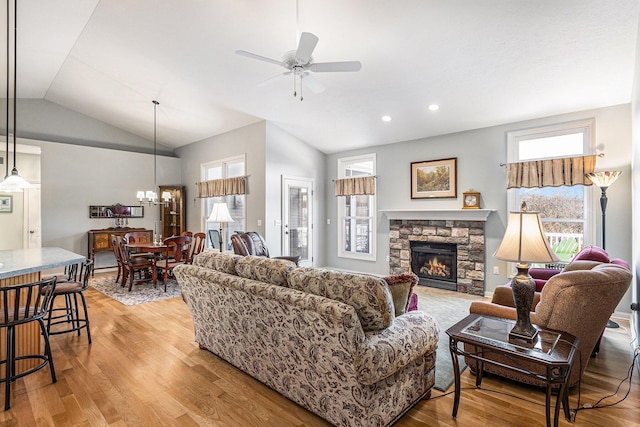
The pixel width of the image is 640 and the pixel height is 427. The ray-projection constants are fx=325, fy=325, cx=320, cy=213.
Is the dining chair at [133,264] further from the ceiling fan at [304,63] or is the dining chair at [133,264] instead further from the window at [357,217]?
the ceiling fan at [304,63]

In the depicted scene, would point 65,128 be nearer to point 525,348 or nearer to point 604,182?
point 525,348

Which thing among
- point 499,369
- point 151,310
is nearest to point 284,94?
point 151,310

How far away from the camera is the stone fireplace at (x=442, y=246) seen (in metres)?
5.38

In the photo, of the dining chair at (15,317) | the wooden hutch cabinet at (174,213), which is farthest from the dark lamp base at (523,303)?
the wooden hutch cabinet at (174,213)

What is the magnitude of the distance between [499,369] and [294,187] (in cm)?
511

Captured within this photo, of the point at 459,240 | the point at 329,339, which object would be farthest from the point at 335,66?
the point at 459,240

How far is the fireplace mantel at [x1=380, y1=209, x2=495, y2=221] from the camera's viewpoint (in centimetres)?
528

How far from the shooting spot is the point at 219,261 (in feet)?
9.19

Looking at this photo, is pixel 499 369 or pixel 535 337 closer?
pixel 535 337

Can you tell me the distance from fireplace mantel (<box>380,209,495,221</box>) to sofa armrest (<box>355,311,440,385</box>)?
11.6 feet

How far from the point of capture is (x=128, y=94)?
627 cm

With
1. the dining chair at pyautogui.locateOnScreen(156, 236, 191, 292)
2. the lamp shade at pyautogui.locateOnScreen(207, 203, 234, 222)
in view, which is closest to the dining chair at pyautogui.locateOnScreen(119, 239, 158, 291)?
the dining chair at pyautogui.locateOnScreen(156, 236, 191, 292)

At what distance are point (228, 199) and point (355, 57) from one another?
451 cm

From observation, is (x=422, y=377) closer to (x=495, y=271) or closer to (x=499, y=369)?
(x=499, y=369)
